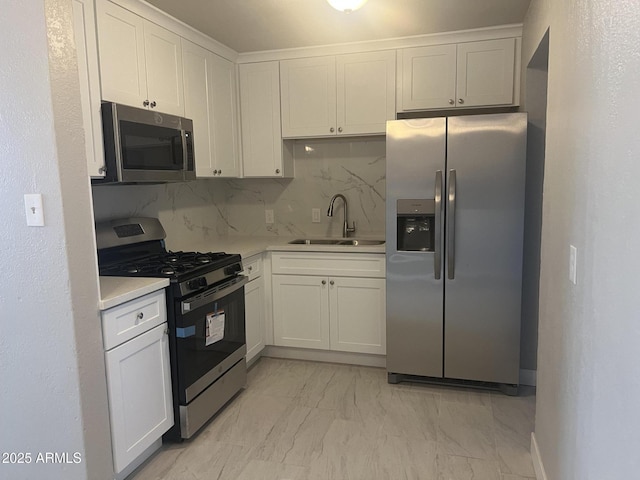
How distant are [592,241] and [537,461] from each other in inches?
52.6

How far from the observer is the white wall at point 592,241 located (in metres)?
1.05

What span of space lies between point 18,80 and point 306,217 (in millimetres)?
2472

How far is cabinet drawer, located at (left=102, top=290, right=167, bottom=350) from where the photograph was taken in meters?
1.98

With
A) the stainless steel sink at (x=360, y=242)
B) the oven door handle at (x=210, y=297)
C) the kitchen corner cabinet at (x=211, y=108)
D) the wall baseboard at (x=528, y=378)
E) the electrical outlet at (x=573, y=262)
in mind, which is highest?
the kitchen corner cabinet at (x=211, y=108)

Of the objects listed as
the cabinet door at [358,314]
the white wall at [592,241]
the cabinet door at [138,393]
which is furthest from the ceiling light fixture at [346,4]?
the cabinet door at [138,393]

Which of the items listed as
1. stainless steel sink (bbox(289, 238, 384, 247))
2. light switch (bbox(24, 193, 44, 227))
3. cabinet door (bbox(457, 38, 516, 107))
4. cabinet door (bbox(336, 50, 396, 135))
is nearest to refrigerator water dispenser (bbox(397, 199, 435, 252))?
stainless steel sink (bbox(289, 238, 384, 247))

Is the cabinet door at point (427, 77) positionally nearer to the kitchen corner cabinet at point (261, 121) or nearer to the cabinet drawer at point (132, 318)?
the kitchen corner cabinet at point (261, 121)

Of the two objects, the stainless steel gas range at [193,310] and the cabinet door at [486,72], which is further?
Result: the cabinet door at [486,72]

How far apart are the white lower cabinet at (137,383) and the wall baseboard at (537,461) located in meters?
1.78

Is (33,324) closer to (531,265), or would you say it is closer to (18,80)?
(18,80)

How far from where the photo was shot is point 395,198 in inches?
116

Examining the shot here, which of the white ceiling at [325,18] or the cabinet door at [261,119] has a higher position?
the white ceiling at [325,18]

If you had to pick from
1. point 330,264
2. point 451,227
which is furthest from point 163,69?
point 451,227

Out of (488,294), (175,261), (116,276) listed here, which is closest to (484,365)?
(488,294)
